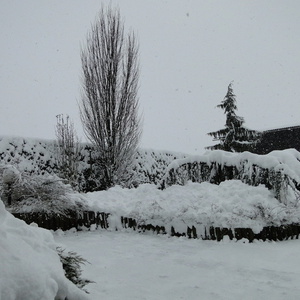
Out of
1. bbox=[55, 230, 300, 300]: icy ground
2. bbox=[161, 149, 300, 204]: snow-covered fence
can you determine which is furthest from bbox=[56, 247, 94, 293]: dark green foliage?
bbox=[161, 149, 300, 204]: snow-covered fence

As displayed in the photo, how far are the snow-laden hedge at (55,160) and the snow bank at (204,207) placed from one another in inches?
124

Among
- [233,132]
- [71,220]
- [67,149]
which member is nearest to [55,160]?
[67,149]

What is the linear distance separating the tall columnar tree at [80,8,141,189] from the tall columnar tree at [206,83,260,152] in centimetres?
608

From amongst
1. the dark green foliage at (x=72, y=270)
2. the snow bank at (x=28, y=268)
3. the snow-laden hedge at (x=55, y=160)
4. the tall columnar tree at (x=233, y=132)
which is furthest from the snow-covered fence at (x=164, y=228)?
the tall columnar tree at (x=233, y=132)

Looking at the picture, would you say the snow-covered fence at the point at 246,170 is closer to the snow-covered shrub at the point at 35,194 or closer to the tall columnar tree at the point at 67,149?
the snow-covered shrub at the point at 35,194

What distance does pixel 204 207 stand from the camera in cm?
547

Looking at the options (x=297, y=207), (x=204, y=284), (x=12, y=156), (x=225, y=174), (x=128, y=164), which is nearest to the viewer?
(x=204, y=284)

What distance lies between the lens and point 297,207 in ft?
18.0

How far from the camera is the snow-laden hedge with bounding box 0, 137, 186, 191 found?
953cm

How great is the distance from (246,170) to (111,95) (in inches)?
277

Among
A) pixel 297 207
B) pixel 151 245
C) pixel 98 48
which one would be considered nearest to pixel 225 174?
pixel 297 207

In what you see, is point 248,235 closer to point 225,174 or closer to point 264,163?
point 264,163

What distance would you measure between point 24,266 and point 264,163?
545cm

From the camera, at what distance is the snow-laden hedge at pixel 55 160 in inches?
375
